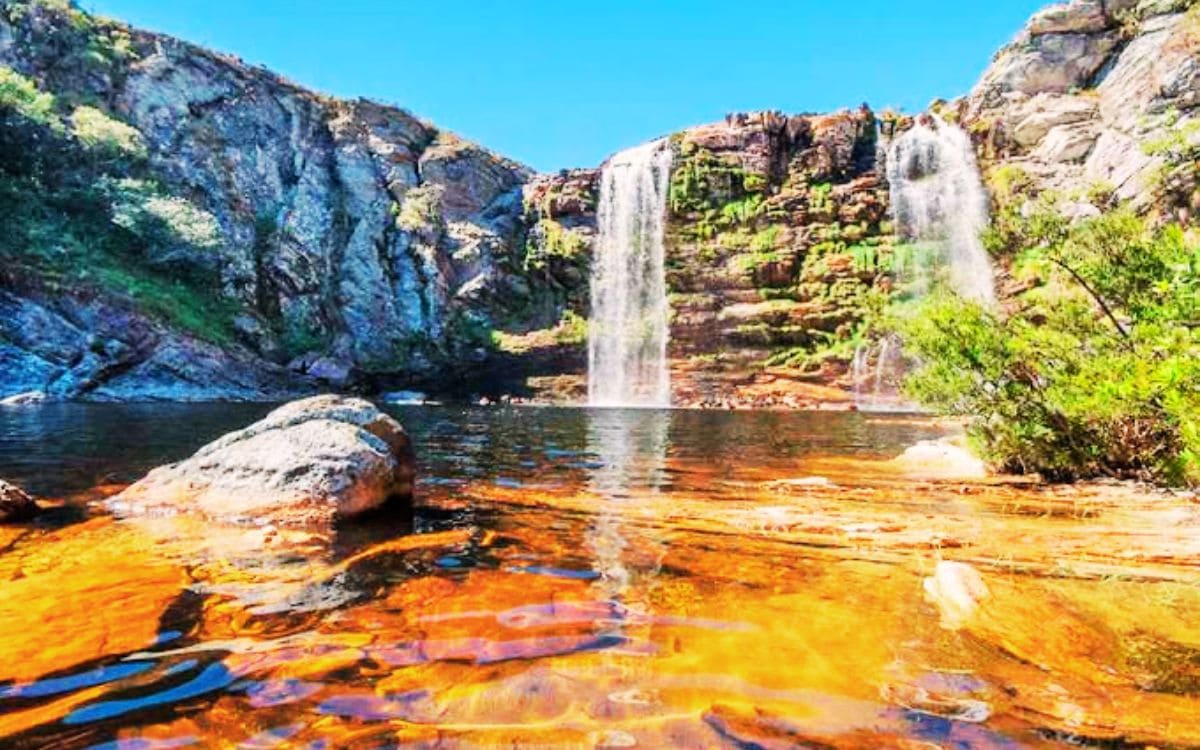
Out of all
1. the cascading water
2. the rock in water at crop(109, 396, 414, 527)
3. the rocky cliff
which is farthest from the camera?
the cascading water

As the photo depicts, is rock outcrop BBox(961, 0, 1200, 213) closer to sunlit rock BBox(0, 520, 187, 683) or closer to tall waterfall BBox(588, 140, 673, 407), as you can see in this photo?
tall waterfall BBox(588, 140, 673, 407)

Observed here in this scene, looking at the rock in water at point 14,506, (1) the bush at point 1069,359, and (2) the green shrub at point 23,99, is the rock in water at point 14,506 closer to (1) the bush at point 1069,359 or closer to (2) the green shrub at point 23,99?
(1) the bush at point 1069,359

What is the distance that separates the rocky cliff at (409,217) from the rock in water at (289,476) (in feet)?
106

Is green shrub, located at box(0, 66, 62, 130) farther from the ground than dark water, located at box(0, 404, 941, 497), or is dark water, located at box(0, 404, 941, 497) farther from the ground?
green shrub, located at box(0, 66, 62, 130)

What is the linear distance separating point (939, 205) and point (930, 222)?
1.36 m

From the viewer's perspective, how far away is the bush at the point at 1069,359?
7.53 metres

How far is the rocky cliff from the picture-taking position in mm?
37125

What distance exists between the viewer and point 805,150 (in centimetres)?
5050

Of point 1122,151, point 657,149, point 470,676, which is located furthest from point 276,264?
point 1122,151

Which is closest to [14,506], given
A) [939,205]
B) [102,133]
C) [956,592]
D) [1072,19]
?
[956,592]

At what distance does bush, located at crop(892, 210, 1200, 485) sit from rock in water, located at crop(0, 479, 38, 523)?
1053 centimetres

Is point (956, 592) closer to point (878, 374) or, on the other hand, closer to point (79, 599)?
point (79, 599)

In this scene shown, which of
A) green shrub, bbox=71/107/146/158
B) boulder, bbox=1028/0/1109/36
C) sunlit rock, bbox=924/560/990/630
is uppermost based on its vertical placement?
boulder, bbox=1028/0/1109/36

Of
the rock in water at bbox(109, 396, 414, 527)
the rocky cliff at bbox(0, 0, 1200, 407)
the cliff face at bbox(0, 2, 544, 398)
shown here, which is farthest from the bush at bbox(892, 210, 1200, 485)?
the cliff face at bbox(0, 2, 544, 398)
